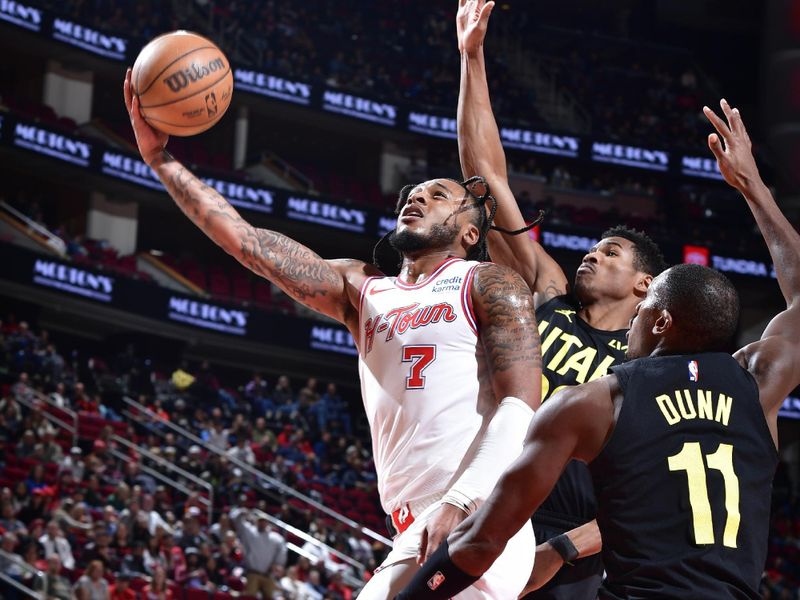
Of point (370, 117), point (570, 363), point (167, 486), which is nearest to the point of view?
point (570, 363)

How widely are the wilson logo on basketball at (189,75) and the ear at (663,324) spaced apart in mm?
2136

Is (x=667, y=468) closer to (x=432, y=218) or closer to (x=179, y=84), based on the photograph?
(x=432, y=218)

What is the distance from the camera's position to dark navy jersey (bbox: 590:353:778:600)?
279 centimetres

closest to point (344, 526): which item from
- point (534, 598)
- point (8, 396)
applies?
point (8, 396)

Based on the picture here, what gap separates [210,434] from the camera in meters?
16.6

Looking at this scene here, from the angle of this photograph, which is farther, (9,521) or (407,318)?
(9,521)

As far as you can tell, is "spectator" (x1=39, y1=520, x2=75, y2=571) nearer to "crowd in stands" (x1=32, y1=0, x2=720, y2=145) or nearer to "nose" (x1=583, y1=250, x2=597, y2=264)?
"nose" (x1=583, y1=250, x2=597, y2=264)

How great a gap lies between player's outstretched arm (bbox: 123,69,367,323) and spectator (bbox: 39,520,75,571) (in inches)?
300

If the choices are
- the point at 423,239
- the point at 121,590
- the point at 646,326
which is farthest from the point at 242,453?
the point at 646,326

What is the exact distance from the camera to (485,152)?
481cm

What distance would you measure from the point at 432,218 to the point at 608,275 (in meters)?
1.01

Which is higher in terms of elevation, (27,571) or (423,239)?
(423,239)

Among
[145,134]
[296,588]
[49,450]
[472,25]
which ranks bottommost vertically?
[296,588]

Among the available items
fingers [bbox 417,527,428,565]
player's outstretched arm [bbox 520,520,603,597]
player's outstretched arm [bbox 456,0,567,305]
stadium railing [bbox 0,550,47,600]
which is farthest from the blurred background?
fingers [bbox 417,527,428,565]
